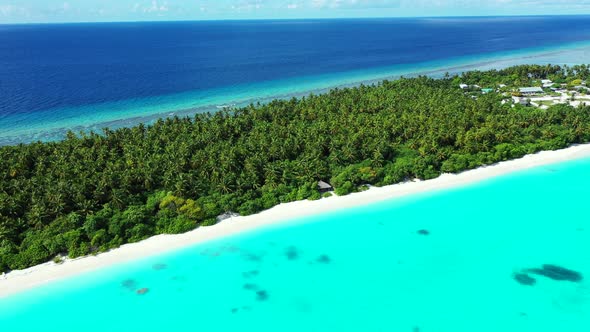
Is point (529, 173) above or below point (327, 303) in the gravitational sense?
above

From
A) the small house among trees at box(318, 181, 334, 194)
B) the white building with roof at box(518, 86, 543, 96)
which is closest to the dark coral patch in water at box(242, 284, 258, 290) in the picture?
the small house among trees at box(318, 181, 334, 194)

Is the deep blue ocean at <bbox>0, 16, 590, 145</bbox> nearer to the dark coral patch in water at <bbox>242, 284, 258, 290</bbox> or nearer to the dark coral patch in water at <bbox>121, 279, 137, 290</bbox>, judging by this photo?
the dark coral patch in water at <bbox>121, 279, 137, 290</bbox>

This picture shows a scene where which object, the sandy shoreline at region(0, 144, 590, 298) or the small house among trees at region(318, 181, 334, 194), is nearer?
the sandy shoreline at region(0, 144, 590, 298)

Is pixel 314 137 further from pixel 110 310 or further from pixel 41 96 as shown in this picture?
pixel 41 96

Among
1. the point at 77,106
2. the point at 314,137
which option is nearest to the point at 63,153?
the point at 314,137

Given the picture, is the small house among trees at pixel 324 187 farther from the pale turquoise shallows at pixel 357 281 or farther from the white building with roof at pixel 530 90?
the white building with roof at pixel 530 90

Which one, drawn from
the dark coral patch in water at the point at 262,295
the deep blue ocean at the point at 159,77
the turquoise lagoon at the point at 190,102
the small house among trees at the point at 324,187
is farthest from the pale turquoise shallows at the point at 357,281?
the deep blue ocean at the point at 159,77
